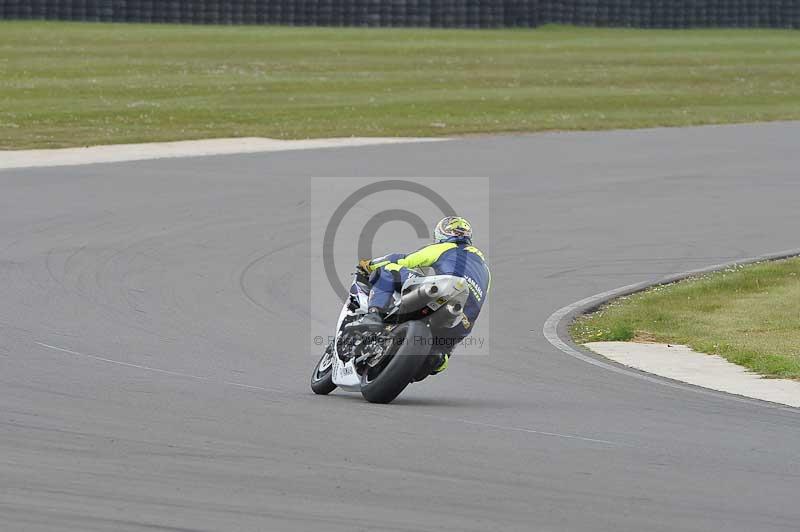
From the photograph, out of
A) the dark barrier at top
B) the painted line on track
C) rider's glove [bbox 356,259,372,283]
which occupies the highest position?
the dark barrier at top

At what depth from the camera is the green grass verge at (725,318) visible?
14320 mm

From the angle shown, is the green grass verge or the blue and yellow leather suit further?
the green grass verge

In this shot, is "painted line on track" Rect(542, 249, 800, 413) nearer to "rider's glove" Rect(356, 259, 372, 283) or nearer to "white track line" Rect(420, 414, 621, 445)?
"white track line" Rect(420, 414, 621, 445)

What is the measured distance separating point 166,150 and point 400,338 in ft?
60.8

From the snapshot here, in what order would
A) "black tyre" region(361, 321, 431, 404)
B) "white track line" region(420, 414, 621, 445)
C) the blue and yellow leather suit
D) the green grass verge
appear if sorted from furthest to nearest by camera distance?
the green grass verge < the blue and yellow leather suit < "black tyre" region(361, 321, 431, 404) < "white track line" region(420, 414, 621, 445)

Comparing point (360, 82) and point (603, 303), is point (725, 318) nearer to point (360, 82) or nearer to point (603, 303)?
point (603, 303)

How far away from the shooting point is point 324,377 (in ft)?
38.6

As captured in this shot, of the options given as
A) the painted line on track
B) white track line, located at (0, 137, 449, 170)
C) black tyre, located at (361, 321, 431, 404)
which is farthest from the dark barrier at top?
black tyre, located at (361, 321, 431, 404)

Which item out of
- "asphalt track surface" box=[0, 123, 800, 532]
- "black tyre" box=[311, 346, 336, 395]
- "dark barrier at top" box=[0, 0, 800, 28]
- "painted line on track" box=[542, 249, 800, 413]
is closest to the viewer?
"asphalt track surface" box=[0, 123, 800, 532]

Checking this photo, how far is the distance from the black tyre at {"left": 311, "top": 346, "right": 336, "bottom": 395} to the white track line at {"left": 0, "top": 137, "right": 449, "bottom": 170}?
1526 cm

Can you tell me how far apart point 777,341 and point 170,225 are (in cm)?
954

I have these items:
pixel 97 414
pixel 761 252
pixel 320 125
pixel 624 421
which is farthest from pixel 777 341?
pixel 320 125

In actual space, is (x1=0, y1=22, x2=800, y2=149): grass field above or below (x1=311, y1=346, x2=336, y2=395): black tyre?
above

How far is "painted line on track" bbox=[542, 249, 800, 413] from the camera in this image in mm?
12516
